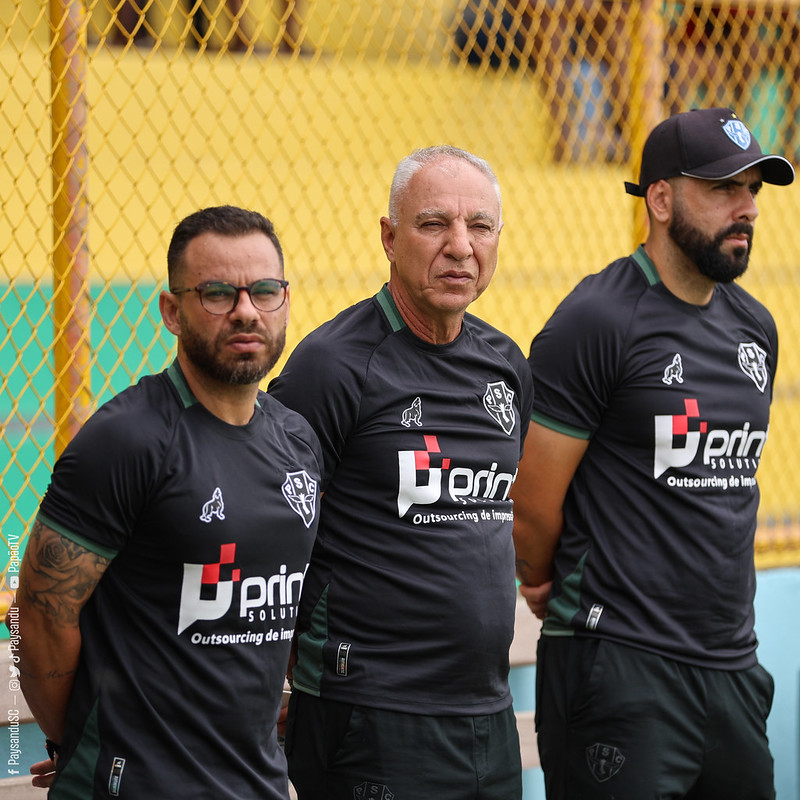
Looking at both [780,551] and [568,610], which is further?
[780,551]

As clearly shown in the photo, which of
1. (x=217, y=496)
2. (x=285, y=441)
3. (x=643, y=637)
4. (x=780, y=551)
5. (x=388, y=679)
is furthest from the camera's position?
(x=780, y=551)

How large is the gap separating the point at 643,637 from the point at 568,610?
0.20 metres

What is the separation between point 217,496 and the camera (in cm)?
226

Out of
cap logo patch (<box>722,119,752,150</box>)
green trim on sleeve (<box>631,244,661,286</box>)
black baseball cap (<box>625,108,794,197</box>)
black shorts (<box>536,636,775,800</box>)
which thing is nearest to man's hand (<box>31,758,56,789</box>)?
black shorts (<box>536,636,775,800</box>)

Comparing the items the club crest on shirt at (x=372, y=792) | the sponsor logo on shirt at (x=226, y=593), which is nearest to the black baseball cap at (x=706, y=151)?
the sponsor logo on shirt at (x=226, y=593)

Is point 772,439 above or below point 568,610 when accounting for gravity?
above

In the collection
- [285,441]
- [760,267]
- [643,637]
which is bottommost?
[643,637]

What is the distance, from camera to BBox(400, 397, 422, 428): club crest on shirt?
2.71m

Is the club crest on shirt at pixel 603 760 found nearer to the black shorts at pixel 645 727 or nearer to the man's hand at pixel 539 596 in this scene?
the black shorts at pixel 645 727

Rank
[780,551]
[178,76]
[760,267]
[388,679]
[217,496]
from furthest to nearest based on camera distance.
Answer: [760,267], [178,76], [780,551], [388,679], [217,496]

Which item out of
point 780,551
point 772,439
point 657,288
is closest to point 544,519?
point 657,288

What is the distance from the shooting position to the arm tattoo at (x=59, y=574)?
2.18 meters

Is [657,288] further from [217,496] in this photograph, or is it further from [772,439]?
[772,439]

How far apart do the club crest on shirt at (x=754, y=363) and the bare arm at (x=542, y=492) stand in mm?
493
